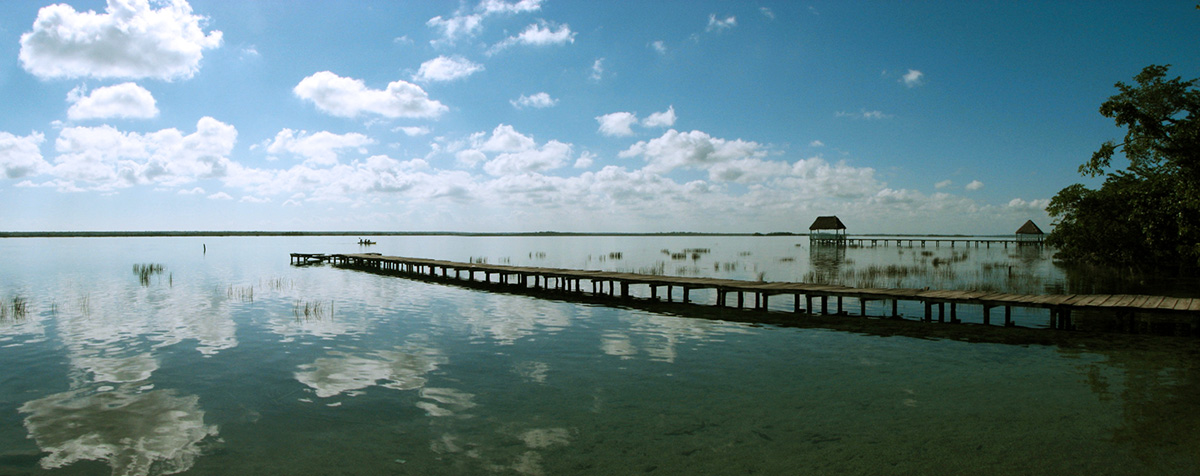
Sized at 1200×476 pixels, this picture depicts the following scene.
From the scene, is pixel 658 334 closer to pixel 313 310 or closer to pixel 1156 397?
pixel 1156 397

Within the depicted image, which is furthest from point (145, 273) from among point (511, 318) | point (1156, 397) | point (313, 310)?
point (1156, 397)

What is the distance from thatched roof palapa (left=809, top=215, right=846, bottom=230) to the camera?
76463 millimetres

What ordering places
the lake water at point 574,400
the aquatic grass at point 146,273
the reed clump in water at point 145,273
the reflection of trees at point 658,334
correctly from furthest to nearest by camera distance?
the reed clump in water at point 145,273, the aquatic grass at point 146,273, the reflection of trees at point 658,334, the lake water at point 574,400

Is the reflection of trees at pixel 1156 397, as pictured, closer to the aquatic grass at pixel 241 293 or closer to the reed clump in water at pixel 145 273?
the aquatic grass at pixel 241 293

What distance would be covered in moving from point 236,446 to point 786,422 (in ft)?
19.1

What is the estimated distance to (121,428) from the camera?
670 cm

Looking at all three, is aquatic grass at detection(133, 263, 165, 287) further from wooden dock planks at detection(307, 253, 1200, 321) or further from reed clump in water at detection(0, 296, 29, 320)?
wooden dock planks at detection(307, 253, 1200, 321)

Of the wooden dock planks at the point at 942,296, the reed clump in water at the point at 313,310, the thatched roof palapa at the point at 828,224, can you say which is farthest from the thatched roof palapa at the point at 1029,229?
the reed clump in water at the point at 313,310

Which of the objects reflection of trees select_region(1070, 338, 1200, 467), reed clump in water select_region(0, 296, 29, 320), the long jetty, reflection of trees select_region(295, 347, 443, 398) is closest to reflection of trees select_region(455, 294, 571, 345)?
reflection of trees select_region(295, 347, 443, 398)

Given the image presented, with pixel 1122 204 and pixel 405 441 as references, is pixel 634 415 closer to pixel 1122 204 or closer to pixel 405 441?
pixel 405 441

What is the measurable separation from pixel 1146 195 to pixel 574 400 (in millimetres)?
22517

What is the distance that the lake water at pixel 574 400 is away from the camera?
584 cm

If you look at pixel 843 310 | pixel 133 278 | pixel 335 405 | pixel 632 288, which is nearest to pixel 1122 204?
pixel 843 310

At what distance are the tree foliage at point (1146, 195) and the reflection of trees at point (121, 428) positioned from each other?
19.2 metres
